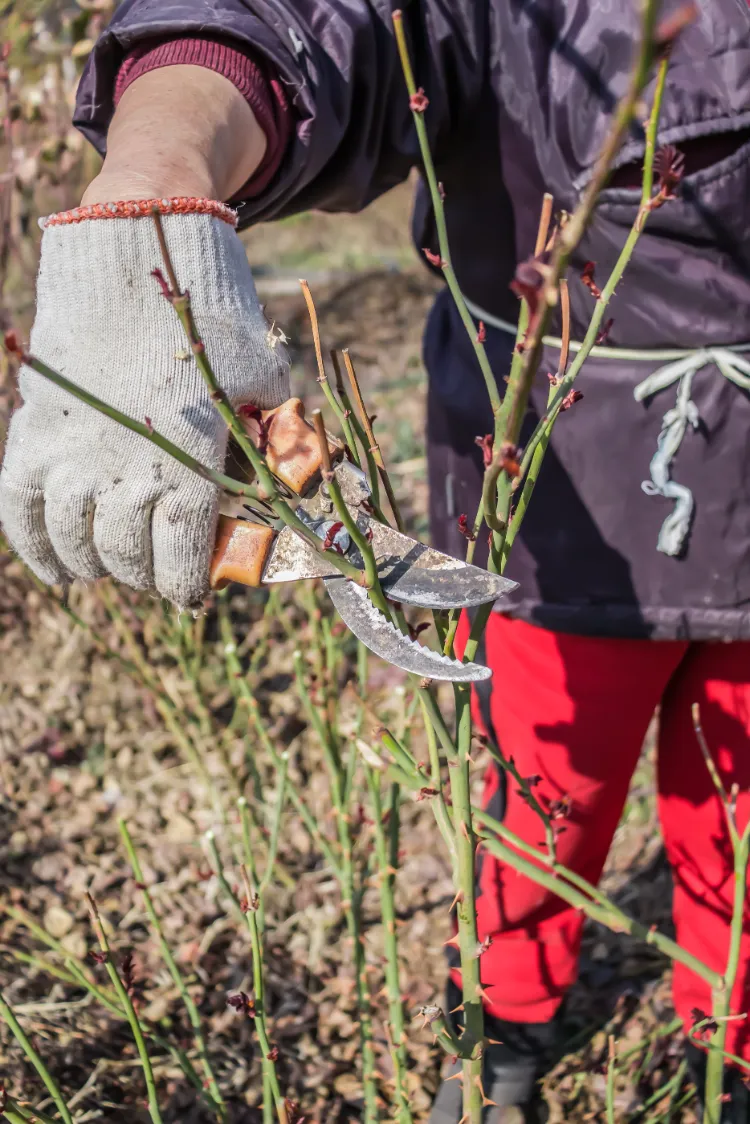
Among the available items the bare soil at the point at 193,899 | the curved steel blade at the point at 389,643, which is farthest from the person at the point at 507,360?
the bare soil at the point at 193,899

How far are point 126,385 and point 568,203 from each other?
0.61m

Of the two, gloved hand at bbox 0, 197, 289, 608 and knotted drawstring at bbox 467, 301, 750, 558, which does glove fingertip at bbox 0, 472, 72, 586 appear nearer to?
gloved hand at bbox 0, 197, 289, 608

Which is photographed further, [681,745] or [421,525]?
[421,525]

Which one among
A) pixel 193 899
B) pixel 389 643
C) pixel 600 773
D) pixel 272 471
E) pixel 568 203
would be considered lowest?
pixel 193 899

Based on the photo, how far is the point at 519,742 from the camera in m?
1.54

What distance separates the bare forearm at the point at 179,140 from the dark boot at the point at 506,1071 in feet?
4.51

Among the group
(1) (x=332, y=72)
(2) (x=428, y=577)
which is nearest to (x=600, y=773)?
(2) (x=428, y=577)

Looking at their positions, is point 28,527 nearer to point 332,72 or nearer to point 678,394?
point 332,72

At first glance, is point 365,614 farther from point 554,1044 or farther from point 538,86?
point 554,1044

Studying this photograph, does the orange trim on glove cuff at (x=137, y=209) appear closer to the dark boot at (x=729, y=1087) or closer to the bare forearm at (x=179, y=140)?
the bare forearm at (x=179, y=140)

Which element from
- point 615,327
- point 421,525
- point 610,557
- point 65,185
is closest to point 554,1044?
point 610,557

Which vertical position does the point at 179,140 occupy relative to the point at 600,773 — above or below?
above

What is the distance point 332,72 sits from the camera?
1.09m

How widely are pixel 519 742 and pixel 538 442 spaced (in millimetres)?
721
